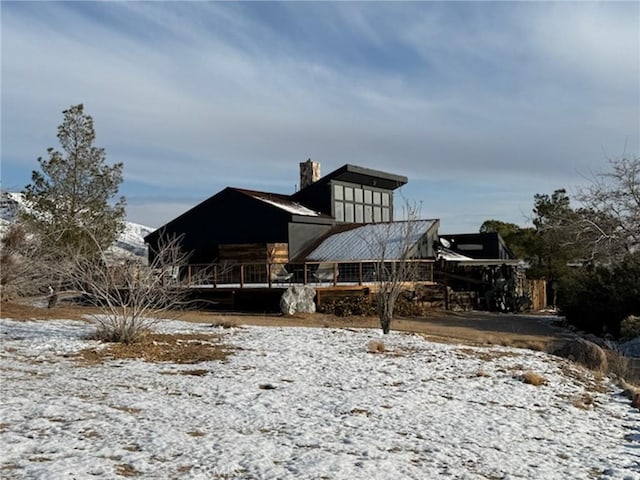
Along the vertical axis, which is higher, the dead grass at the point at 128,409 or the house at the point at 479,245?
the house at the point at 479,245

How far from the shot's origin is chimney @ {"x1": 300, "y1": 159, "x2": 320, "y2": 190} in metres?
33.8

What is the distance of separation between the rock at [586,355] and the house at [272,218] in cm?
1572

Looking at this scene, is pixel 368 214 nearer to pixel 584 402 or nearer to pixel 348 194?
pixel 348 194

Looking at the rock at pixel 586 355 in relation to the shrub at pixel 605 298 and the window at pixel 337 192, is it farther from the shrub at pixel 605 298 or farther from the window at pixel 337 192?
the window at pixel 337 192

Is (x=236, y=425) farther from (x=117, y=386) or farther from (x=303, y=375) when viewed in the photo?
(x=303, y=375)

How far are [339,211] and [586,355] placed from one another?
766 inches

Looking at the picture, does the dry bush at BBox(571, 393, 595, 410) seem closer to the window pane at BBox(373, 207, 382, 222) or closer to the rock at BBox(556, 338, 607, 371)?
the rock at BBox(556, 338, 607, 371)

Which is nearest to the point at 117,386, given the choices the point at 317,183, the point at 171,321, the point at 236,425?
the point at 236,425

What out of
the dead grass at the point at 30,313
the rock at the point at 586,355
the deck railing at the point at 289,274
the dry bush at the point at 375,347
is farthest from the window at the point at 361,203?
the rock at the point at 586,355

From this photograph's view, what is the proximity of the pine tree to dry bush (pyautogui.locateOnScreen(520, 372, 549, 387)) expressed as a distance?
659 inches

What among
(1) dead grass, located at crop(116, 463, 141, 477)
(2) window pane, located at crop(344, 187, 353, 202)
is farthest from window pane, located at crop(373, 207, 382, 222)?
(1) dead grass, located at crop(116, 463, 141, 477)

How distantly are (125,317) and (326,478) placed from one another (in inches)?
286

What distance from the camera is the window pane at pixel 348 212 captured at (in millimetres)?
30906

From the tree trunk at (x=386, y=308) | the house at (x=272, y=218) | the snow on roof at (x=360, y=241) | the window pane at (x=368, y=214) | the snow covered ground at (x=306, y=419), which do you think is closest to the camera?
the snow covered ground at (x=306, y=419)
